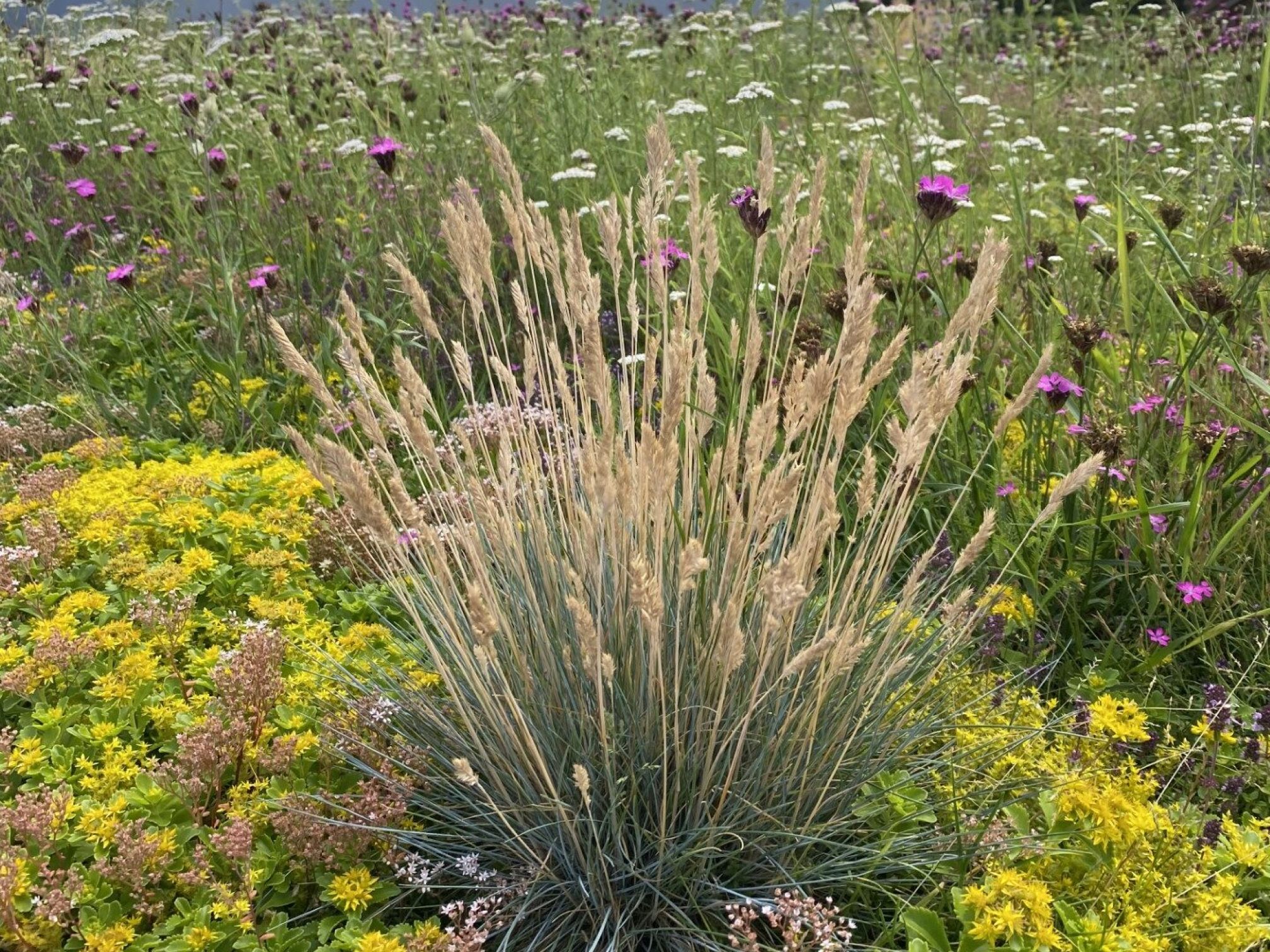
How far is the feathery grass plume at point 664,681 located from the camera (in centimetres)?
156

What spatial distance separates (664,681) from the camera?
1.73 m

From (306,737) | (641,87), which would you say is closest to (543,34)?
(641,87)

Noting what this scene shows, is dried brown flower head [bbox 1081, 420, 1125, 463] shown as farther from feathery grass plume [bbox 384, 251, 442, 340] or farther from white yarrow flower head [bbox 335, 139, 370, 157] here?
white yarrow flower head [bbox 335, 139, 370, 157]

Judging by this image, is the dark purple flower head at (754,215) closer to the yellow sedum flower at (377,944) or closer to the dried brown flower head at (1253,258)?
→ the dried brown flower head at (1253,258)

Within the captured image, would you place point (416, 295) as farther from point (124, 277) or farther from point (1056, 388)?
point (124, 277)

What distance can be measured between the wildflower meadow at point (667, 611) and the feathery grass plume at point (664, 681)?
0.01 m

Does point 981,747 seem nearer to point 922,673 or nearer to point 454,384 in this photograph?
point 922,673

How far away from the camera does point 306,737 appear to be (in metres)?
2.00

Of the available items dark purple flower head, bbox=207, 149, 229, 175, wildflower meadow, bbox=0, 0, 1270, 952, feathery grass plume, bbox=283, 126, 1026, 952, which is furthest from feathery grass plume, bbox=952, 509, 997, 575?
dark purple flower head, bbox=207, 149, 229, 175

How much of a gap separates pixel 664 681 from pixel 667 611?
0.18 meters

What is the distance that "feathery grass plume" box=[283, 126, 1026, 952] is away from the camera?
1562 millimetres

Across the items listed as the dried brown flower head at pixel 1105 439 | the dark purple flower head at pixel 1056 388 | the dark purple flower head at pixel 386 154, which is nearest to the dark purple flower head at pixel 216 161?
the dark purple flower head at pixel 386 154

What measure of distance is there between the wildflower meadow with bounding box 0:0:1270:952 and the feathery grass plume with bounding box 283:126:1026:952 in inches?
0.5

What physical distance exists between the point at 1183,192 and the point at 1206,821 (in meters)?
4.39
